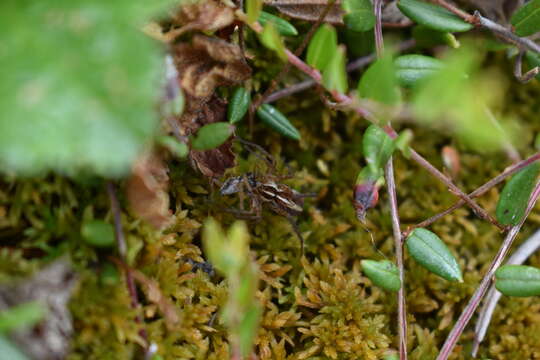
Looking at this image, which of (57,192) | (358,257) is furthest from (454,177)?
(57,192)

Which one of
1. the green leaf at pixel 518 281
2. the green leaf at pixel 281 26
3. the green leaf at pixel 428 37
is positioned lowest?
the green leaf at pixel 518 281

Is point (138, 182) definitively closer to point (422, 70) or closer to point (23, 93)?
point (23, 93)

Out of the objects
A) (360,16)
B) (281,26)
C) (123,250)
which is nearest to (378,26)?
(360,16)

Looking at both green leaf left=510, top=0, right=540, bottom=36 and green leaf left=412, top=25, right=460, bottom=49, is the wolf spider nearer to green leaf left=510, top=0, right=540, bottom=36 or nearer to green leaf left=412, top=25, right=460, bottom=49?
green leaf left=412, top=25, right=460, bottom=49

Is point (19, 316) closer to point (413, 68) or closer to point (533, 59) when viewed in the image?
point (413, 68)

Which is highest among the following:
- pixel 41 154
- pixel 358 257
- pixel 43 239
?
pixel 41 154

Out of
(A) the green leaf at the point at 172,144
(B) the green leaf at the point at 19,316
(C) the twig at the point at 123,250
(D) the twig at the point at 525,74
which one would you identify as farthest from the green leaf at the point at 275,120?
(B) the green leaf at the point at 19,316

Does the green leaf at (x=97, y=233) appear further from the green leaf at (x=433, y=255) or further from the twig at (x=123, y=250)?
the green leaf at (x=433, y=255)
